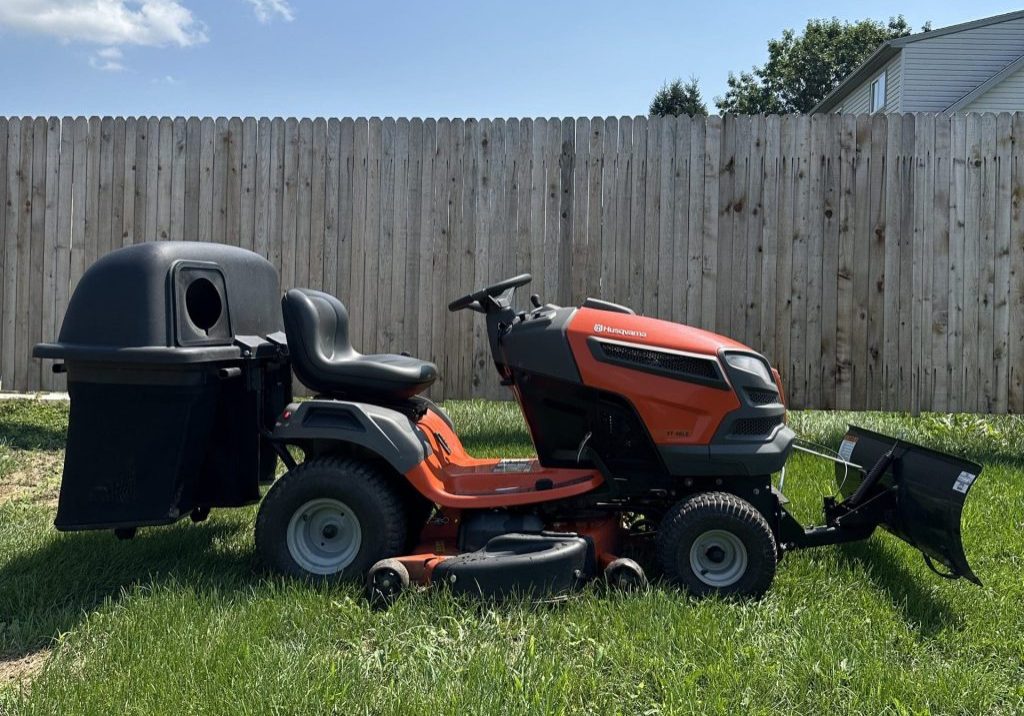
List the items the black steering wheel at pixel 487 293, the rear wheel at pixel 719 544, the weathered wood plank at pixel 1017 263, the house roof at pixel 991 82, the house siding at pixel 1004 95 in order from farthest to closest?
1. the house siding at pixel 1004 95
2. the house roof at pixel 991 82
3. the weathered wood plank at pixel 1017 263
4. the black steering wheel at pixel 487 293
5. the rear wheel at pixel 719 544

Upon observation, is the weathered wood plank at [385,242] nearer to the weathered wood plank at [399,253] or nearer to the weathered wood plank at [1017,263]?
the weathered wood plank at [399,253]

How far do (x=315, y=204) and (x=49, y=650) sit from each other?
14.3 feet

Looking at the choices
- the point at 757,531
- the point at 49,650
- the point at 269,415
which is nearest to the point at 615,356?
the point at 757,531

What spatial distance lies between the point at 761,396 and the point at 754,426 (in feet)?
0.41

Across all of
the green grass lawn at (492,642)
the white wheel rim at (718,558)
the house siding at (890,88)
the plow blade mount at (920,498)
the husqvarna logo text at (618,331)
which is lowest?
the green grass lawn at (492,642)

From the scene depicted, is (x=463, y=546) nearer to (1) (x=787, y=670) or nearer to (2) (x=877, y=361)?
(1) (x=787, y=670)

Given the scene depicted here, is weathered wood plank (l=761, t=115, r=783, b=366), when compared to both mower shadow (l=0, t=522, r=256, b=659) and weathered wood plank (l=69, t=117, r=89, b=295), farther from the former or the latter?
weathered wood plank (l=69, t=117, r=89, b=295)

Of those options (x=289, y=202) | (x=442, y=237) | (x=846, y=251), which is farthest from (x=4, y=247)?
(x=846, y=251)

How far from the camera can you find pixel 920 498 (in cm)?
372

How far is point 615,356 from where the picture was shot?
3.81m

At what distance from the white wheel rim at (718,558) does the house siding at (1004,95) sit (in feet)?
72.5

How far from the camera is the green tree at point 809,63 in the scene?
160ft

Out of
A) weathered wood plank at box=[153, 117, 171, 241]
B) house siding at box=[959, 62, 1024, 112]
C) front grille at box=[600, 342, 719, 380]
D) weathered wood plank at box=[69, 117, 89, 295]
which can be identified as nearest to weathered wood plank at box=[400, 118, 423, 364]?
weathered wood plank at box=[153, 117, 171, 241]

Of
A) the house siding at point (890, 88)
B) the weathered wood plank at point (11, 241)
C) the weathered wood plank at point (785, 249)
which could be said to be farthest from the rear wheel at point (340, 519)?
the house siding at point (890, 88)
